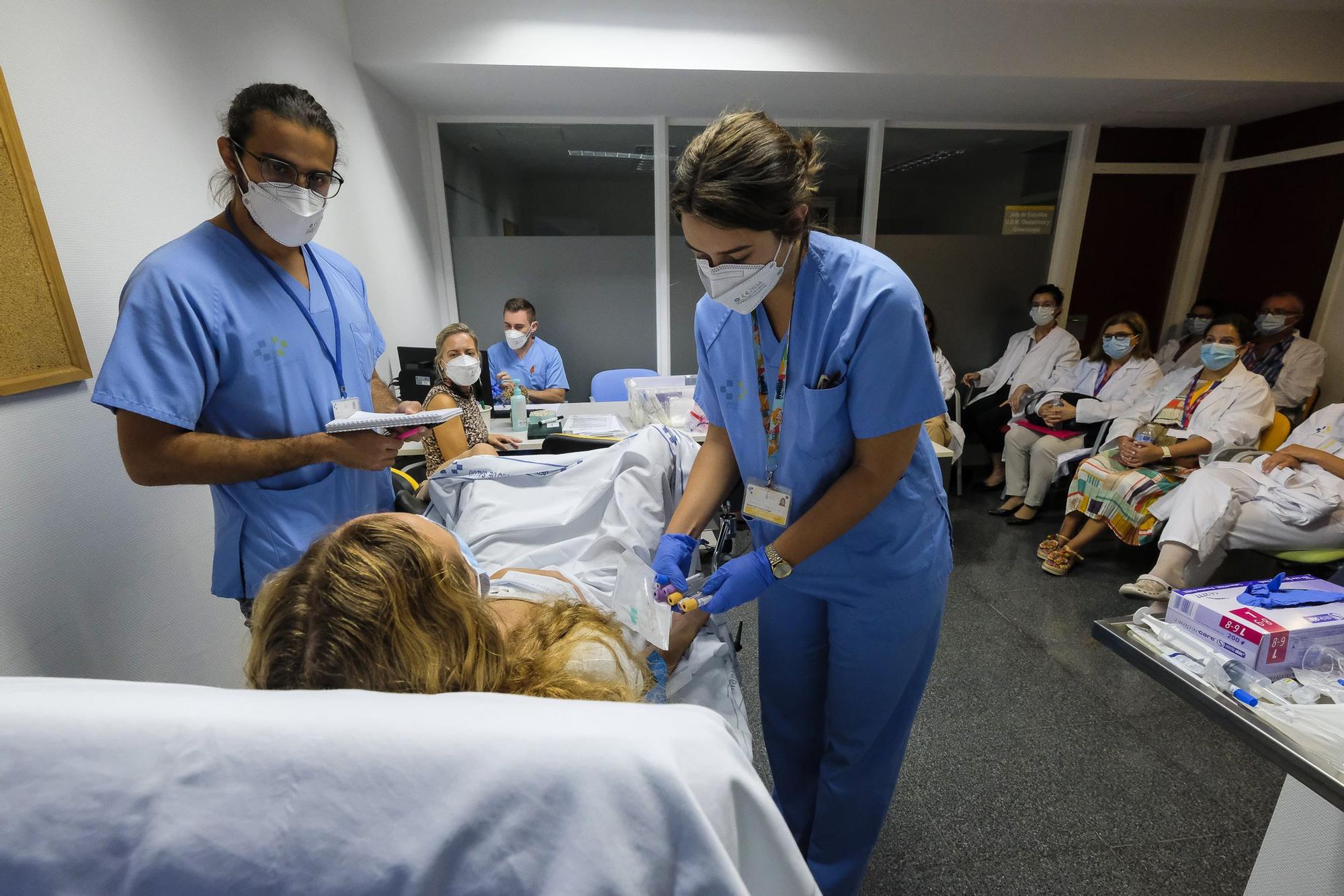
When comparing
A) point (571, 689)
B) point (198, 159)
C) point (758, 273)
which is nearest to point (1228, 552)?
point (758, 273)

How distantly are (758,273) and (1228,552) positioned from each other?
307 cm

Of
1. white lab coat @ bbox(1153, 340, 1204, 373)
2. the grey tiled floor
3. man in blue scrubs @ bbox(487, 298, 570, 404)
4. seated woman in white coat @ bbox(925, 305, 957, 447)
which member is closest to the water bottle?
man in blue scrubs @ bbox(487, 298, 570, 404)

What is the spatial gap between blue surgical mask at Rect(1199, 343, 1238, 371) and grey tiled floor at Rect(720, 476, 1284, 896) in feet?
5.01

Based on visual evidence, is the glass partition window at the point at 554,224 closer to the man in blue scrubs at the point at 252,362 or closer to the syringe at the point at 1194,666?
the man in blue scrubs at the point at 252,362

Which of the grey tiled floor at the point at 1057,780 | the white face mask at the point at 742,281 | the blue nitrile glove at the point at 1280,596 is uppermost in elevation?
the white face mask at the point at 742,281

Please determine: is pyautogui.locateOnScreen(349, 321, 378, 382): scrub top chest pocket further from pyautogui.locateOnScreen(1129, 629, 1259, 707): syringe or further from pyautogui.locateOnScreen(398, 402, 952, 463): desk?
pyautogui.locateOnScreen(1129, 629, 1259, 707): syringe

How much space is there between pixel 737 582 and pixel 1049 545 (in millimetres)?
2698

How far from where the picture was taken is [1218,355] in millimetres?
2830

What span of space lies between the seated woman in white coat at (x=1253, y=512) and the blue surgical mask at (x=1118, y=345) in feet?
3.54

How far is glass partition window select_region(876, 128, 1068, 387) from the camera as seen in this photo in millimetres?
4359

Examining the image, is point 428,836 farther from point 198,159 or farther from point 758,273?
point 198,159

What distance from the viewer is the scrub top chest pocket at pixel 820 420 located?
0.99m

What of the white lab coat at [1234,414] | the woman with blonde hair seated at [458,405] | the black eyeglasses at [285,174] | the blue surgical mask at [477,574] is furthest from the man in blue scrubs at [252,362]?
the white lab coat at [1234,414]

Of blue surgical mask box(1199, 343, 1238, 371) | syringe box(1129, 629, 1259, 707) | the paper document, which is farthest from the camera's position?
blue surgical mask box(1199, 343, 1238, 371)
